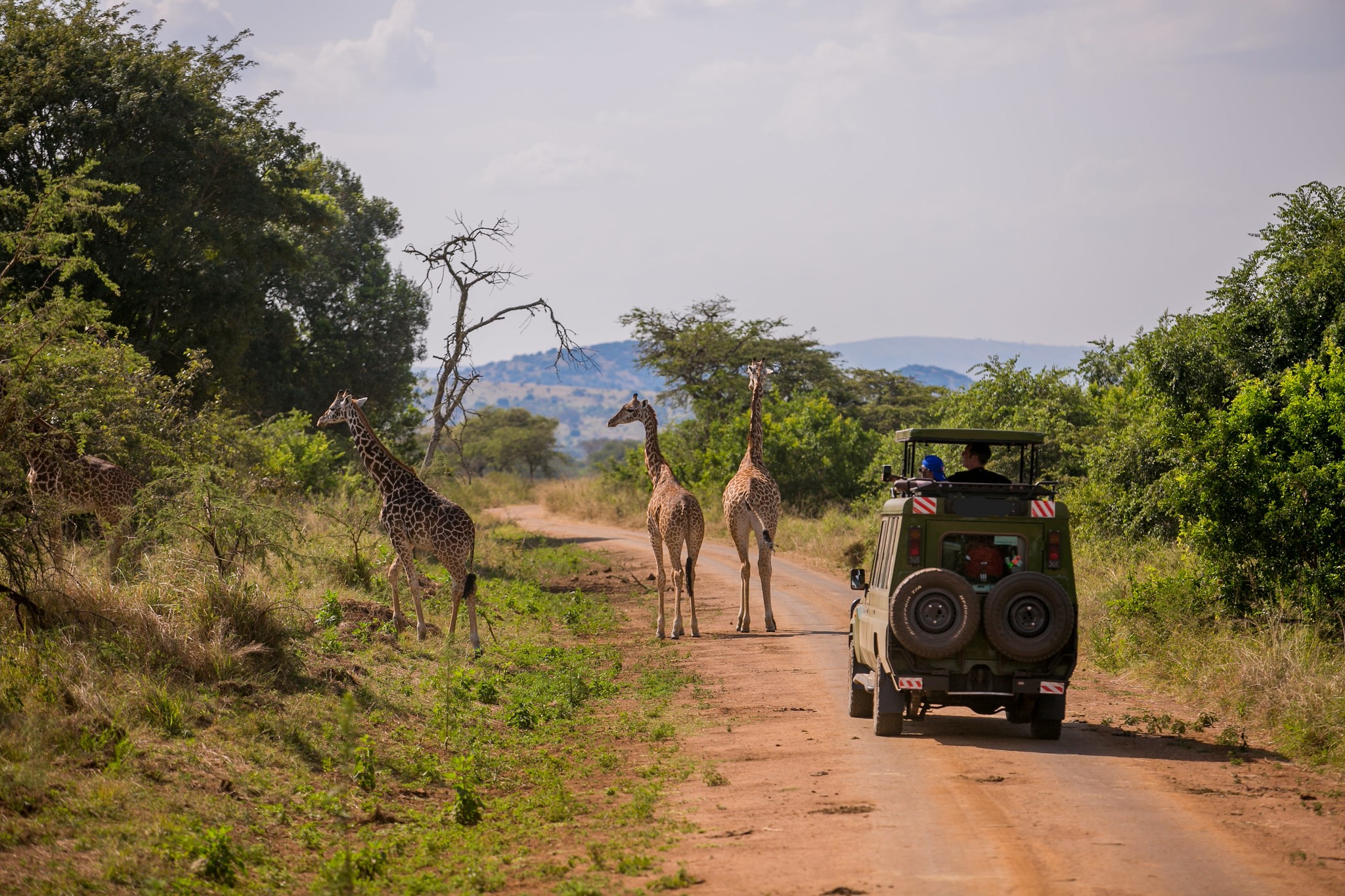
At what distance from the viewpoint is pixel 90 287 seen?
21.4m

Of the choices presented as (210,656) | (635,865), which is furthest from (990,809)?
(210,656)

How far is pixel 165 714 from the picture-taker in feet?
26.7

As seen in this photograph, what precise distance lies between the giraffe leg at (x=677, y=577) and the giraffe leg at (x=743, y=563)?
80 centimetres

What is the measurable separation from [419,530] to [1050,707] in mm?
8029

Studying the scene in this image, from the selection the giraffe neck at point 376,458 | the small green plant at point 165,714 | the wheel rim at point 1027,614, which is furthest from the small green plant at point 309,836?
the giraffe neck at point 376,458

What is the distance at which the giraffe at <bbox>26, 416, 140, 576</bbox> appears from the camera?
9.41m

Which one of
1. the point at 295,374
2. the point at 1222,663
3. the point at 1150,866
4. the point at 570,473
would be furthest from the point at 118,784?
the point at 570,473

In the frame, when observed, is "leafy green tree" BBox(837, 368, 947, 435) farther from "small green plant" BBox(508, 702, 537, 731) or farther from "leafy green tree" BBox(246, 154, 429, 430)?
"small green plant" BBox(508, 702, 537, 731)

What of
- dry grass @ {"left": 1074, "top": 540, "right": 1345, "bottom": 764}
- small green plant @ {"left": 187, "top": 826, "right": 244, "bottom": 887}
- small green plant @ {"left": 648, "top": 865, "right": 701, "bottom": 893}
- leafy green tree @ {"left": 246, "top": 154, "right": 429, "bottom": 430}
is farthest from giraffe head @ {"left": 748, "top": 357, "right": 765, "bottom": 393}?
leafy green tree @ {"left": 246, "top": 154, "right": 429, "bottom": 430}

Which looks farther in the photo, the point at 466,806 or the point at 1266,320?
the point at 1266,320

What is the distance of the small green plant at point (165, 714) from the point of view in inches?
316

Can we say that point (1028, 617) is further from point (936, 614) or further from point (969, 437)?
point (969, 437)

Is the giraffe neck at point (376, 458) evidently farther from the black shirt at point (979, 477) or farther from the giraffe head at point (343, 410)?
the black shirt at point (979, 477)

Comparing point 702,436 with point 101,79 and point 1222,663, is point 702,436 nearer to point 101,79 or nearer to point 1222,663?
point 101,79
